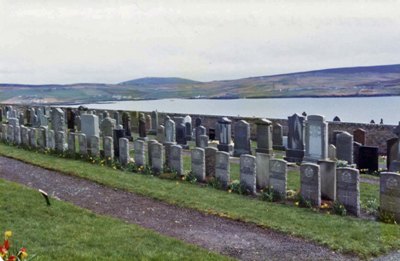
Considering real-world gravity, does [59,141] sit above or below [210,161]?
above

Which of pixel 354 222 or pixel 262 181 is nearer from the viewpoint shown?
pixel 354 222

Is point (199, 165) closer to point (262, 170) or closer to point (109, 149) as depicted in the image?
point (262, 170)

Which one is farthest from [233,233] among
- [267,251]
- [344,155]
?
[344,155]

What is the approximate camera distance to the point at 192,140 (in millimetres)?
22312

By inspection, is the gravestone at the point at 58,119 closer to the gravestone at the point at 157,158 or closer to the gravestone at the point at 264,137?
the gravestone at the point at 157,158

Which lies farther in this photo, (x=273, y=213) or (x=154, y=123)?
(x=154, y=123)

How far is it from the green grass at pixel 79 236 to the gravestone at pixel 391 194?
399 cm

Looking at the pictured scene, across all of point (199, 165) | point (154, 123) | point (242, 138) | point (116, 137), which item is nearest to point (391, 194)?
point (199, 165)

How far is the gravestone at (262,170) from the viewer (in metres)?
11.0

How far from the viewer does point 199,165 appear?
12.2m

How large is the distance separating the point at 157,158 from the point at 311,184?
5.17 m

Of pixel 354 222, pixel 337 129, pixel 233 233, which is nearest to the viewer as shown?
pixel 233 233

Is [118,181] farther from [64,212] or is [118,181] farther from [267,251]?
[267,251]

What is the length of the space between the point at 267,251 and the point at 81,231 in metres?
2.96
